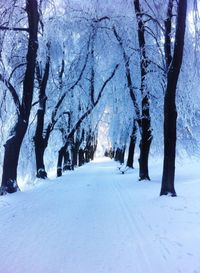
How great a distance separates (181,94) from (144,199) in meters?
7.45

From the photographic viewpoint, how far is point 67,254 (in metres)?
5.73

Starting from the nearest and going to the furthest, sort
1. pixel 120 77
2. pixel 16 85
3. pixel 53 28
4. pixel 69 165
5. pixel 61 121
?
pixel 16 85 → pixel 53 28 → pixel 120 77 → pixel 61 121 → pixel 69 165

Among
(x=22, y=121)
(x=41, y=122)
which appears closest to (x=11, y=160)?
(x=22, y=121)

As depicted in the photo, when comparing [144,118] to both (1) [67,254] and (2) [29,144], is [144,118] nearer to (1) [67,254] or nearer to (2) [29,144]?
(2) [29,144]

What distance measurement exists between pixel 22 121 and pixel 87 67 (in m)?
9.82

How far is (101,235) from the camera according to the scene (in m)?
7.01

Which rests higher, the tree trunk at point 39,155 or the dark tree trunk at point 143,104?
the dark tree trunk at point 143,104

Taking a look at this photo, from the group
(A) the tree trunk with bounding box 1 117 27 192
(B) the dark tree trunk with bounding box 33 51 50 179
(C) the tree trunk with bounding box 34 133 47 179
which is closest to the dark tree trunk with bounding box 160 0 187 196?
(A) the tree trunk with bounding box 1 117 27 192

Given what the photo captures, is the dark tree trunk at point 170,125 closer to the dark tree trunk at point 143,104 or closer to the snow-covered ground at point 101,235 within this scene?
the snow-covered ground at point 101,235

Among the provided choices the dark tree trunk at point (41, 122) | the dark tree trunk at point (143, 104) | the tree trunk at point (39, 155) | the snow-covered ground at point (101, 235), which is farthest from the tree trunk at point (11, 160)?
the tree trunk at point (39, 155)

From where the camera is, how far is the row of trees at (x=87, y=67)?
44.7ft

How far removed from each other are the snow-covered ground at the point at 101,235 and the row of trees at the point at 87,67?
240 centimetres

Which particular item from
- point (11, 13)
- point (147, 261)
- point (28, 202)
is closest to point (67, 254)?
point (147, 261)

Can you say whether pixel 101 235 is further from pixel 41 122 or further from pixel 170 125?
pixel 41 122
